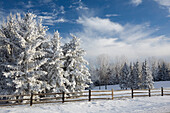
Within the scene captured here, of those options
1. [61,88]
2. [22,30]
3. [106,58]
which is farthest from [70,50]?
[106,58]

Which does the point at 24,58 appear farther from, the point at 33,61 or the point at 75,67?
the point at 75,67

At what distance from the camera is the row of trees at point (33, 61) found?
17.3 metres

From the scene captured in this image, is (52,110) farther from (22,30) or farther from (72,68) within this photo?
(22,30)

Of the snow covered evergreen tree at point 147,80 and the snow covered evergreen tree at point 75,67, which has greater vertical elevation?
the snow covered evergreen tree at point 75,67

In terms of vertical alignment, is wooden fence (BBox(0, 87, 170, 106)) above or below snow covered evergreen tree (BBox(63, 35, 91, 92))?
below

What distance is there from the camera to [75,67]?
21859mm

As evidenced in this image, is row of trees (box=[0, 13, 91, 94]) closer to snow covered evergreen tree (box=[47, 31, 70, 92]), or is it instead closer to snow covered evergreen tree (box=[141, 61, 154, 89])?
snow covered evergreen tree (box=[47, 31, 70, 92])

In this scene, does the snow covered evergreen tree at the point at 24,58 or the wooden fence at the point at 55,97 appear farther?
the snow covered evergreen tree at the point at 24,58

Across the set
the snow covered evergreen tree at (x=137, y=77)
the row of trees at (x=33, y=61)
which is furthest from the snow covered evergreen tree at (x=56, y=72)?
the snow covered evergreen tree at (x=137, y=77)

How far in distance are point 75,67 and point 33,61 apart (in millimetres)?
6731

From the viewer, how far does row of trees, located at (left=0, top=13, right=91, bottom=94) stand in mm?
17328

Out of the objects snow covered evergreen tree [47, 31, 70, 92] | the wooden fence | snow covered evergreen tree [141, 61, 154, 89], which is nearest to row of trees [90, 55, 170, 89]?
snow covered evergreen tree [141, 61, 154, 89]

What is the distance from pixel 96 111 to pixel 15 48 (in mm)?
14154

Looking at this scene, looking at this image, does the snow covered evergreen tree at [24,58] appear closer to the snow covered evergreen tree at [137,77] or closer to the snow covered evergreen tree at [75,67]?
the snow covered evergreen tree at [75,67]
